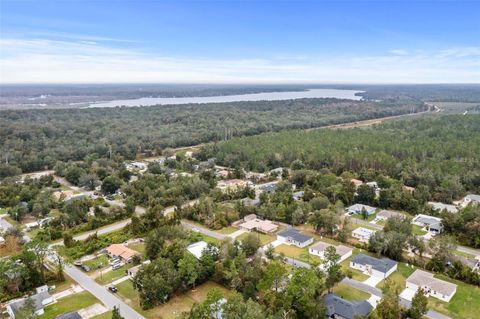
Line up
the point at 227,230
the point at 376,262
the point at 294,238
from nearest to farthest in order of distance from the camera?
the point at 376,262 → the point at 294,238 → the point at 227,230

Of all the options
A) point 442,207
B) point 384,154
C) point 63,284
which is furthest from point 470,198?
point 63,284

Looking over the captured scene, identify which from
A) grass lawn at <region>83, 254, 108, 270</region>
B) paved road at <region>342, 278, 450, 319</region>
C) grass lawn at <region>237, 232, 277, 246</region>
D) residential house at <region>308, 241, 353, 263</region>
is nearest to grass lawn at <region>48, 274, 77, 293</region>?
grass lawn at <region>83, 254, 108, 270</region>

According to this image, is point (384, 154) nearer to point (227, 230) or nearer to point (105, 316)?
point (227, 230)

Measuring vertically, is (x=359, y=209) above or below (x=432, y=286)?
below

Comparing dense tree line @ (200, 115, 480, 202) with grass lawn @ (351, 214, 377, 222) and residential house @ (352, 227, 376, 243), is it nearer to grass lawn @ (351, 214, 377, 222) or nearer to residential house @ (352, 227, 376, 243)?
grass lawn @ (351, 214, 377, 222)

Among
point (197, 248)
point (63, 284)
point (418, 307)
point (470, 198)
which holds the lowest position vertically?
point (63, 284)

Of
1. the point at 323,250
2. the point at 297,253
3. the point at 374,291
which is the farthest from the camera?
the point at 297,253

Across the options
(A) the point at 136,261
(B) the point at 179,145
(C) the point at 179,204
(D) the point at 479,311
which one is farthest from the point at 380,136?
(A) the point at 136,261

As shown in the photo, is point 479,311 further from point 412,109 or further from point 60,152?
point 412,109
